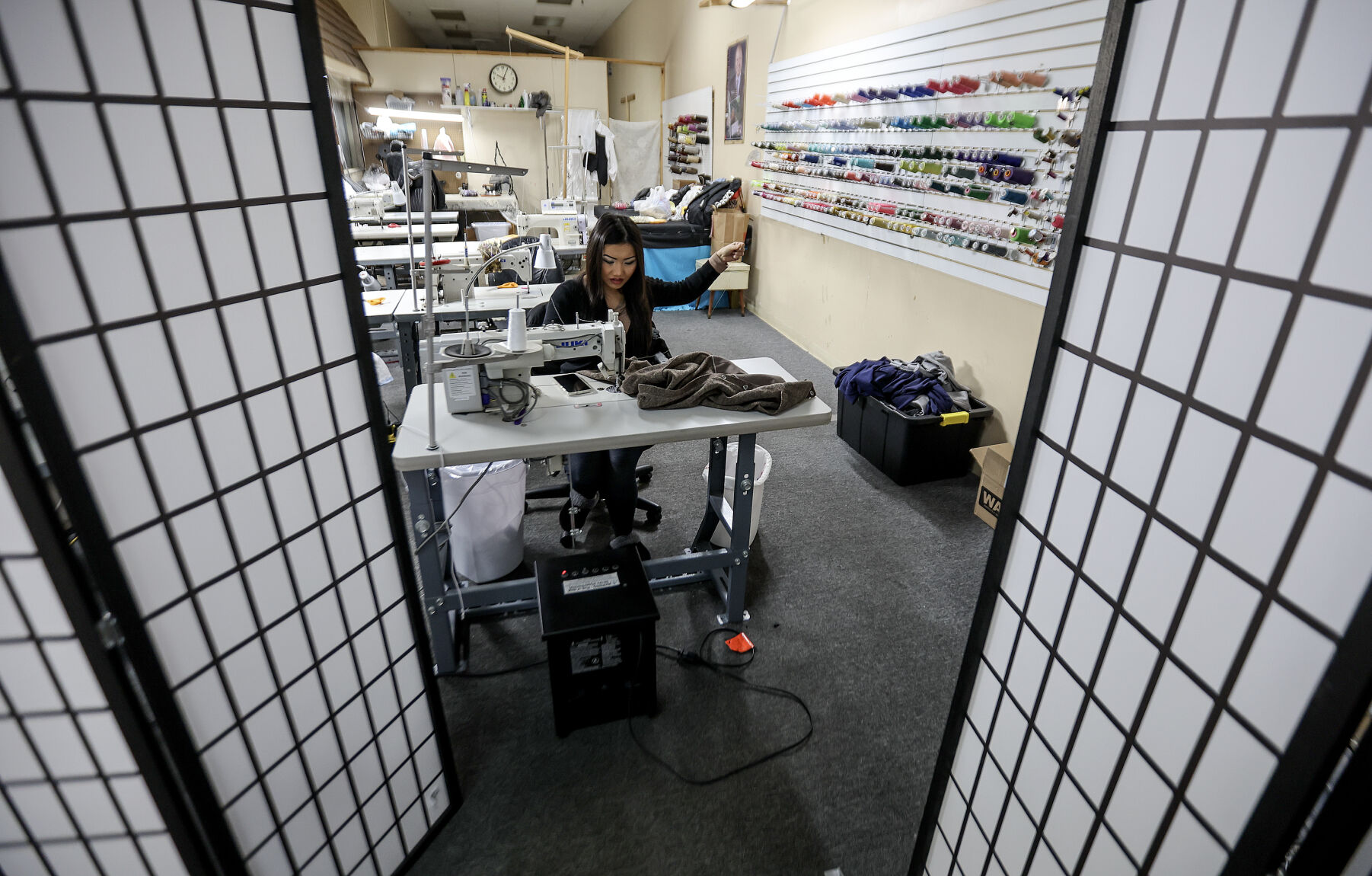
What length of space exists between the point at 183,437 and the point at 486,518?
4.59 ft

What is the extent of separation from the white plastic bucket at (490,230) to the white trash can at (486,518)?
3.39m

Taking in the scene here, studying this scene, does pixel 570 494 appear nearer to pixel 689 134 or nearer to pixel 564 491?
pixel 564 491

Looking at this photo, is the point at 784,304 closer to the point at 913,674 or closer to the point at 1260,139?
the point at 913,674

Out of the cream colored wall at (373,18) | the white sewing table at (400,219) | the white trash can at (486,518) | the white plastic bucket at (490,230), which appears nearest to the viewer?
the white trash can at (486,518)

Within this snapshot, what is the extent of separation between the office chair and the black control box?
2.32 feet

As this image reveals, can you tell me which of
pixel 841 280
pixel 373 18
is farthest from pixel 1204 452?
pixel 373 18

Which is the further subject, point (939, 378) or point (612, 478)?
point (939, 378)

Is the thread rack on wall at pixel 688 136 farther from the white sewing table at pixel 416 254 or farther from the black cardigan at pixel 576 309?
the black cardigan at pixel 576 309

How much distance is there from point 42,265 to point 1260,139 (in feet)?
4.14

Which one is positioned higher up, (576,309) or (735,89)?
(735,89)

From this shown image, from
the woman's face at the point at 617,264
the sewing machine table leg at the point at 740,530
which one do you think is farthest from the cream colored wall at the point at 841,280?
the woman's face at the point at 617,264

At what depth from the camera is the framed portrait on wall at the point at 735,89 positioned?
5.40 m

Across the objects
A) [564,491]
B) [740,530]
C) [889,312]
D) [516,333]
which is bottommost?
[564,491]

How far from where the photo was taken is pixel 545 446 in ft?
5.78
